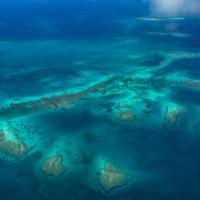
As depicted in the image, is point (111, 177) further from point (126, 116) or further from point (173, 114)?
point (173, 114)

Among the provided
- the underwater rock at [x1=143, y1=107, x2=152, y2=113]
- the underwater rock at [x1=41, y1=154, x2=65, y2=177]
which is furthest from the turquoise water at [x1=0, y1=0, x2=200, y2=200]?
the underwater rock at [x1=143, y1=107, x2=152, y2=113]

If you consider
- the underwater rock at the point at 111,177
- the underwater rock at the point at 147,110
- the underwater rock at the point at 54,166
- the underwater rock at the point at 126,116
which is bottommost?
the underwater rock at the point at 147,110

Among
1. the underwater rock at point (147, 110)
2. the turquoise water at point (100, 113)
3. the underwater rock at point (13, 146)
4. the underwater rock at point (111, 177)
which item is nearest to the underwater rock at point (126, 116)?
the turquoise water at point (100, 113)

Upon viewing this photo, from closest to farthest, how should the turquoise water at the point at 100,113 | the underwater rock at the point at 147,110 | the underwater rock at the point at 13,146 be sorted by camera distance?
the turquoise water at the point at 100,113
the underwater rock at the point at 13,146
the underwater rock at the point at 147,110

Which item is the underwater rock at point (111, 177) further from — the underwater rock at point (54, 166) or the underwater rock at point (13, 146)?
the underwater rock at point (13, 146)

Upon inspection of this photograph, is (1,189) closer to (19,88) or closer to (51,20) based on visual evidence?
(19,88)

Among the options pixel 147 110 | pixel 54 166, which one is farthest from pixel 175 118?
pixel 54 166
